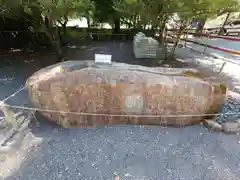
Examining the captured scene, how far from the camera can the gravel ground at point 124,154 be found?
229cm

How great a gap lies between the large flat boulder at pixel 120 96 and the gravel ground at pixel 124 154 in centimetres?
17

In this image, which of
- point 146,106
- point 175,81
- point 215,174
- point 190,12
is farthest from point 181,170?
point 190,12

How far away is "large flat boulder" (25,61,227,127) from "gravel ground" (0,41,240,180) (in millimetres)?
171

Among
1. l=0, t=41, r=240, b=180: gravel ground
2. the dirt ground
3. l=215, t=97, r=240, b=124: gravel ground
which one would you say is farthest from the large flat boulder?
the dirt ground

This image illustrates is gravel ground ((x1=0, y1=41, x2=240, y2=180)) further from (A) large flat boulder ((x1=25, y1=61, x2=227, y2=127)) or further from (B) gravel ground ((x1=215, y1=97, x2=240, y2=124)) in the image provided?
(B) gravel ground ((x1=215, y1=97, x2=240, y2=124))

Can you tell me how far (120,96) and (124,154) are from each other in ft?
2.72

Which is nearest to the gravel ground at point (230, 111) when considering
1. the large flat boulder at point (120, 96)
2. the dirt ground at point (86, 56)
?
the large flat boulder at point (120, 96)

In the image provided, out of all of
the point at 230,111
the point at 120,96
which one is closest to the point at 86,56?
the point at 120,96

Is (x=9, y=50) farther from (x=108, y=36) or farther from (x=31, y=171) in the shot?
(x=31, y=171)

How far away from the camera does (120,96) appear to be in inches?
122

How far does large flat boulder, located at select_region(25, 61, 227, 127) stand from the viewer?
3070mm

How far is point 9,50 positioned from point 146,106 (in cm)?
787

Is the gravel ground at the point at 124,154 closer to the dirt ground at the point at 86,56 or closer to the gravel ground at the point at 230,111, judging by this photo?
the gravel ground at the point at 230,111

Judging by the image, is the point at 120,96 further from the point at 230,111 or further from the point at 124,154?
the point at 230,111
